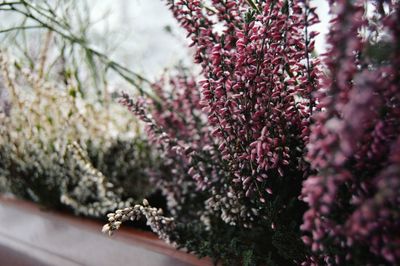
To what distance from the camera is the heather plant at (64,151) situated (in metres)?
1.10

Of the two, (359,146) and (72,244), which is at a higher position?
(359,146)

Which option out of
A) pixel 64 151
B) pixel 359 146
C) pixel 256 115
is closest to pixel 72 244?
pixel 64 151

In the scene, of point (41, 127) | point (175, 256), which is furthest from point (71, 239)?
point (41, 127)

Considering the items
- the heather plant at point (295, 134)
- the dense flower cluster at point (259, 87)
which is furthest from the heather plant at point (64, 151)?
the dense flower cluster at point (259, 87)

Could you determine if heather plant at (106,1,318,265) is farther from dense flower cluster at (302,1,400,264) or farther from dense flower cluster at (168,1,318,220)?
dense flower cluster at (302,1,400,264)

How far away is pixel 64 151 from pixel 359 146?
85cm

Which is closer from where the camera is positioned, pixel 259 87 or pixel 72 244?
pixel 259 87

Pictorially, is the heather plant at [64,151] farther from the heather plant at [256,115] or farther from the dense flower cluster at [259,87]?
the dense flower cluster at [259,87]

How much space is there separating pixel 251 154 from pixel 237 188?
12 centimetres

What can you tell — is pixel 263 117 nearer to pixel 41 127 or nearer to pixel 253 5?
pixel 253 5

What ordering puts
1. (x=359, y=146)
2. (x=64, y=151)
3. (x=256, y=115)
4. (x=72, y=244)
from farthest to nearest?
(x=64, y=151), (x=72, y=244), (x=256, y=115), (x=359, y=146)

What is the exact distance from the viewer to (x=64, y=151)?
111 cm

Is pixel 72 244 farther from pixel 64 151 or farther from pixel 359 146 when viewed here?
pixel 359 146

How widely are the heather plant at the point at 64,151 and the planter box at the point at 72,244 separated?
0.22 feet
